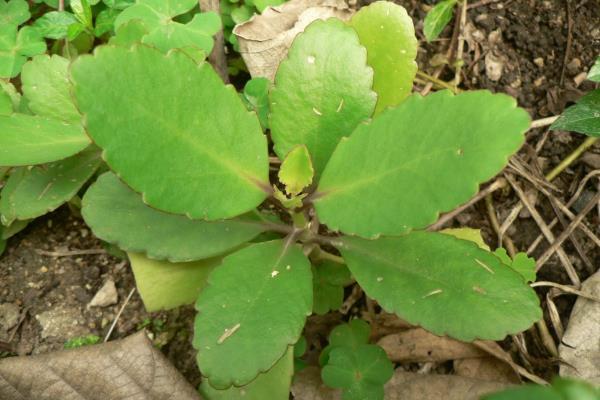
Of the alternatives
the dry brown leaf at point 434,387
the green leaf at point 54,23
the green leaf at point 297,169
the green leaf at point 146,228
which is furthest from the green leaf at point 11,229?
the dry brown leaf at point 434,387

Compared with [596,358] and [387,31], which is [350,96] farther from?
[596,358]

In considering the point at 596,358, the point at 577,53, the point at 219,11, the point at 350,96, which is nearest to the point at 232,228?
the point at 350,96

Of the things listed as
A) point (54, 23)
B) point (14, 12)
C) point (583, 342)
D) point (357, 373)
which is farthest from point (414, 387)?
point (14, 12)

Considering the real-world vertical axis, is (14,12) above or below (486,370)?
above

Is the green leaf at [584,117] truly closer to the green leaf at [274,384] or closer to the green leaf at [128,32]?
the green leaf at [274,384]

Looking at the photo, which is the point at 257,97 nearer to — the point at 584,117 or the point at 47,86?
the point at 47,86
